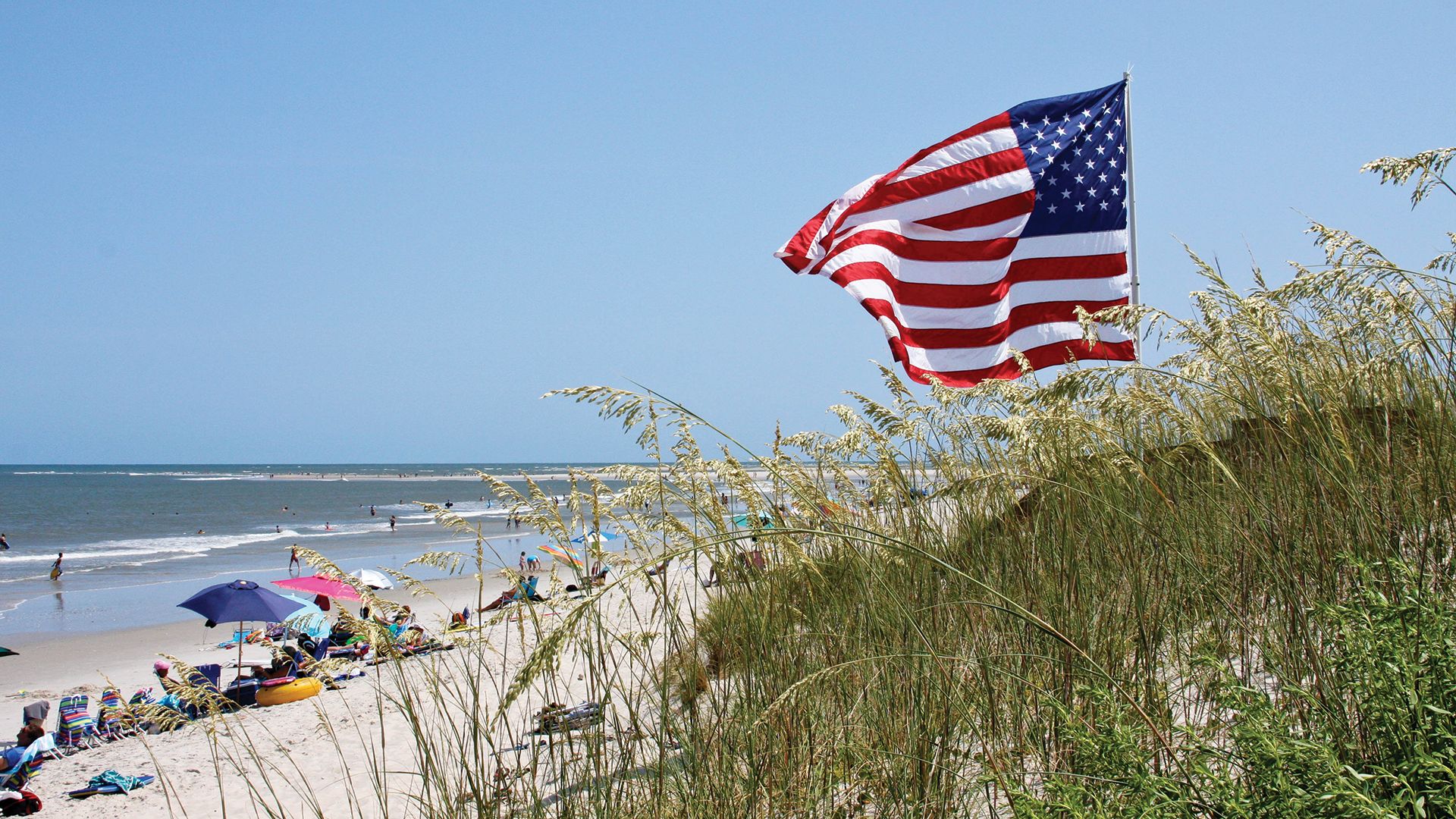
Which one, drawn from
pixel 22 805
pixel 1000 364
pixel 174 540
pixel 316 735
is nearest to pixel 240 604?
pixel 316 735

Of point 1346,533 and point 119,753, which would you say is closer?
point 1346,533

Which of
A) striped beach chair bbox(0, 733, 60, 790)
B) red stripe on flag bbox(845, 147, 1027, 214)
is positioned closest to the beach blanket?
striped beach chair bbox(0, 733, 60, 790)

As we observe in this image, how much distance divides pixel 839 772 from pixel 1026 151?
6396 millimetres

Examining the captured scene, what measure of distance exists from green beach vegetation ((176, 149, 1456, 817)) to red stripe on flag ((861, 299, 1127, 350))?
380cm

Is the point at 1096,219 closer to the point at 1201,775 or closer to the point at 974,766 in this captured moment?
the point at 974,766

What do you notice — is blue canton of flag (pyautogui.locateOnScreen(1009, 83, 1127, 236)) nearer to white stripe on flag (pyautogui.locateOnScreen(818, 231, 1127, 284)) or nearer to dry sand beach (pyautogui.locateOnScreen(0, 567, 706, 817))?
white stripe on flag (pyautogui.locateOnScreen(818, 231, 1127, 284))

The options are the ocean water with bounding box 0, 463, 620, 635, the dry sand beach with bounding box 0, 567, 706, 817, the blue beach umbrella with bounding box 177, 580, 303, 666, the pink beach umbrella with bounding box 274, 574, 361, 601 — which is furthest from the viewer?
the ocean water with bounding box 0, 463, 620, 635

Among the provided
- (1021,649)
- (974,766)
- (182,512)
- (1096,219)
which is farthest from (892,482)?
(182,512)

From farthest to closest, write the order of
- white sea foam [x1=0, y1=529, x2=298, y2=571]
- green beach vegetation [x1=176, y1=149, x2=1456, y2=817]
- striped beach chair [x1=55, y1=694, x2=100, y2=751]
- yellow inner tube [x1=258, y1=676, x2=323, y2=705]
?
white sea foam [x1=0, y1=529, x2=298, y2=571]
yellow inner tube [x1=258, y1=676, x2=323, y2=705]
striped beach chair [x1=55, y1=694, x2=100, y2=751]
green beach vegetation [x1=176, y1=149, x2=1456, y2=817]

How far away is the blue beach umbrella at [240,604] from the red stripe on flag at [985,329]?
9.15 meters

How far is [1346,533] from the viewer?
2.71 metres

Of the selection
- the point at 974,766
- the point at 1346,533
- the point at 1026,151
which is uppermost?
the point at 1026,151

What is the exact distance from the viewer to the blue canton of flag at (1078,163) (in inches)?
298

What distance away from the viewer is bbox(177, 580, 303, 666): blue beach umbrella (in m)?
11.8
